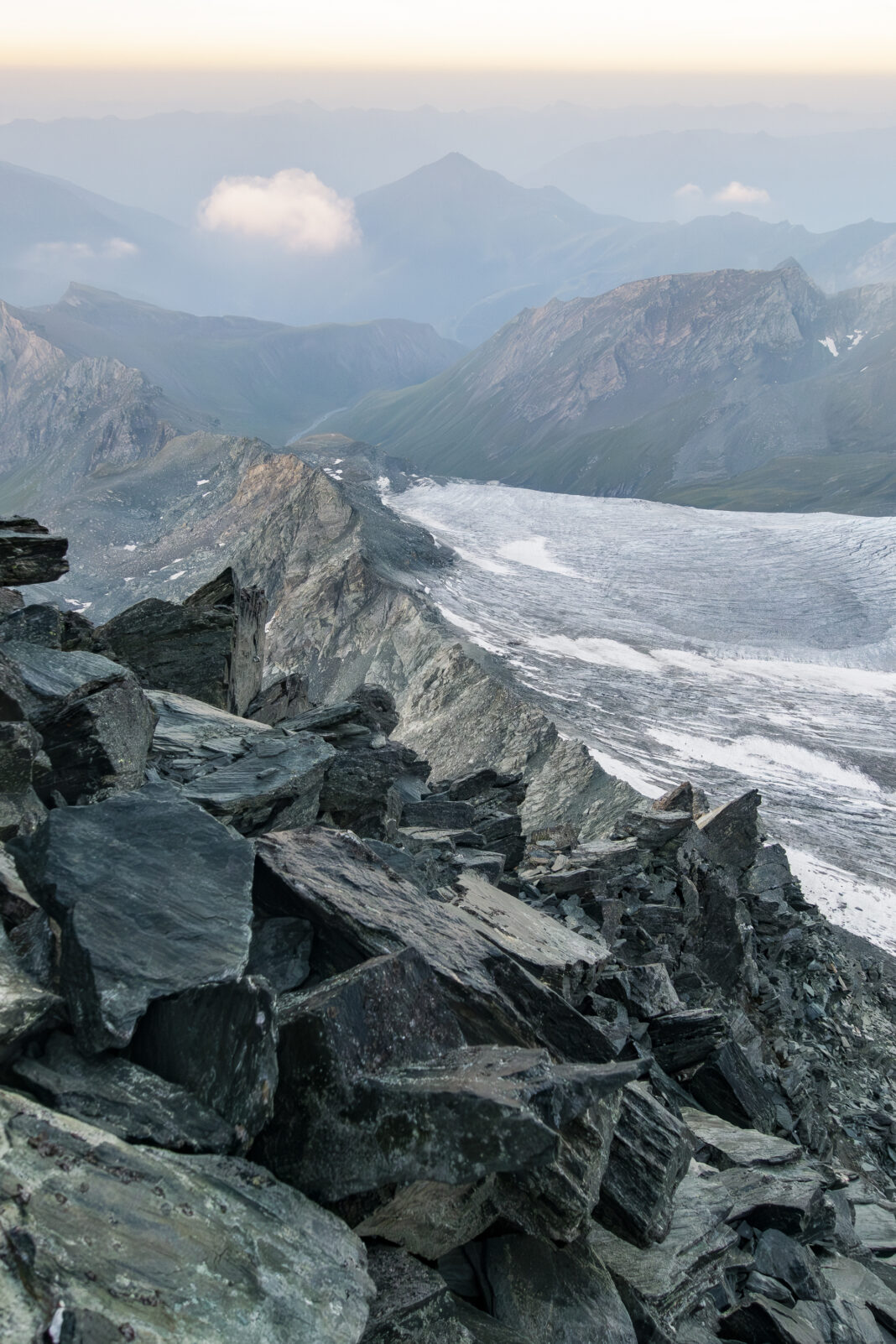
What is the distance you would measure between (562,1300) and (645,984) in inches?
329

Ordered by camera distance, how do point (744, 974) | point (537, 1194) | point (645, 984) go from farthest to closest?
point (744, 974)
point (645, 984)
point (537, 1194)

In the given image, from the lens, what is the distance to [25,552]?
11.9 metres

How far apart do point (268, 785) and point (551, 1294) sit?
7.59 metres

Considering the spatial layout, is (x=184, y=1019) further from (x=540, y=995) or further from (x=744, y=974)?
A: (x=744, y=974)

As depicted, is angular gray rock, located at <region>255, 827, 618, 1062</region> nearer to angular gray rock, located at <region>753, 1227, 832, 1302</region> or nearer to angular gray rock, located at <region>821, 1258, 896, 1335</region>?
angular gray rock, located at <region>753, 1227, 832, 1302</region>

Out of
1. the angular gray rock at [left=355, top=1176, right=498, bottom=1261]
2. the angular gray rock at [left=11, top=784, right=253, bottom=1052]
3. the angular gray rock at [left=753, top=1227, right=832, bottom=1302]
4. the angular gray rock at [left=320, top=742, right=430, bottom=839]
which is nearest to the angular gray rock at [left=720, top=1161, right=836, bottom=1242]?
the angular gray rock at [left=753, top=1227, right=832, bottom=1302]

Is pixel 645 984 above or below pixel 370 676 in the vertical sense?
above

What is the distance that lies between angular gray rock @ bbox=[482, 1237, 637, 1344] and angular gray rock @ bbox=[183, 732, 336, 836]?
651 centimetres

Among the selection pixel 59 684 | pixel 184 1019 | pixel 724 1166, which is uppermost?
pixel 59 684

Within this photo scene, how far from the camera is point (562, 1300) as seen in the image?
7.28m

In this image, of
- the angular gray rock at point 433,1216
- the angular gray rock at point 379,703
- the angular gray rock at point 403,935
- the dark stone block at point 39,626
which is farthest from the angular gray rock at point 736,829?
the angular gray rock at point 433,1216

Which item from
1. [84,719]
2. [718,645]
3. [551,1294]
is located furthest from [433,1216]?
[718,645]

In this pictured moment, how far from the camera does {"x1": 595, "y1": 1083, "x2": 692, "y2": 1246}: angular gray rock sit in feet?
28.1

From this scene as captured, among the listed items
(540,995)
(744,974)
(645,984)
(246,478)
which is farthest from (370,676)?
(246,478)
